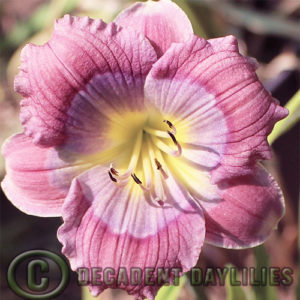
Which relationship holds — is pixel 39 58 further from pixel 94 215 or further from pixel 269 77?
pixel 269 77

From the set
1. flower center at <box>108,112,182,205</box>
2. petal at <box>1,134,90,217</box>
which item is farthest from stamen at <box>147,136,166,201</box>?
petal at <box>1,134,90,217</box>

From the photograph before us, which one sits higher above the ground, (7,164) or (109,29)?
(109,29)

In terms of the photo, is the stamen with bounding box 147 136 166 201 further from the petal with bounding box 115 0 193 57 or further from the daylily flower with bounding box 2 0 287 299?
the petal with bounding box 115 0 193 57

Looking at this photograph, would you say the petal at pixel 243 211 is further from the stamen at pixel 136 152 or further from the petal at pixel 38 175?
the petal at pixel 38 175

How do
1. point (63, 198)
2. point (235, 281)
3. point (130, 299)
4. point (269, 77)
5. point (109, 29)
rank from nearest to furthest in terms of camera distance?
point (109, 29) → point (63, 198) → point (235, 281) → point (130, 299) → point (269, 77)

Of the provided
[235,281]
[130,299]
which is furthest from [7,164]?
[130,299]

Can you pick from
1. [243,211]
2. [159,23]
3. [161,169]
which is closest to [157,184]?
[161,169]

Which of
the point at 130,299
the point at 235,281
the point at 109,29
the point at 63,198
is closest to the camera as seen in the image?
the point at 109,29
